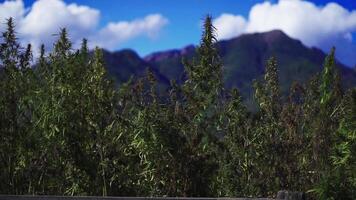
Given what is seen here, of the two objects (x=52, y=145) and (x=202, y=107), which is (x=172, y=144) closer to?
(x=202, y=107)

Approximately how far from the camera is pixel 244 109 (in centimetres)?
875

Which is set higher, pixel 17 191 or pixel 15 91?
pixel 15 91

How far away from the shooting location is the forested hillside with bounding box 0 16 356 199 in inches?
325

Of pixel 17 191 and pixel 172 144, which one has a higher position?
pixel 172 144

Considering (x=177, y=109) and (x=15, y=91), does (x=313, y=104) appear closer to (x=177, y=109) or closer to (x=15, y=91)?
(x=177, y=109)

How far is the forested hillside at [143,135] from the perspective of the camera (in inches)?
325

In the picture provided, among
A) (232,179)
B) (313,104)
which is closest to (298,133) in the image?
(313,104)

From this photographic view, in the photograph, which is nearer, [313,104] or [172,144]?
[172,144]

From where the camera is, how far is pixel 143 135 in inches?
320

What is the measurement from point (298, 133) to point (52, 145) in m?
3.23

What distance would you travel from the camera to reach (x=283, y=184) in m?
8.62

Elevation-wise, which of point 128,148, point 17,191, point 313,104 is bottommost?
point 17,191

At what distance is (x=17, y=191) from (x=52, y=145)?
754 mm

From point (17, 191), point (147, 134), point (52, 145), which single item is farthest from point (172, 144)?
point (17, 191)
